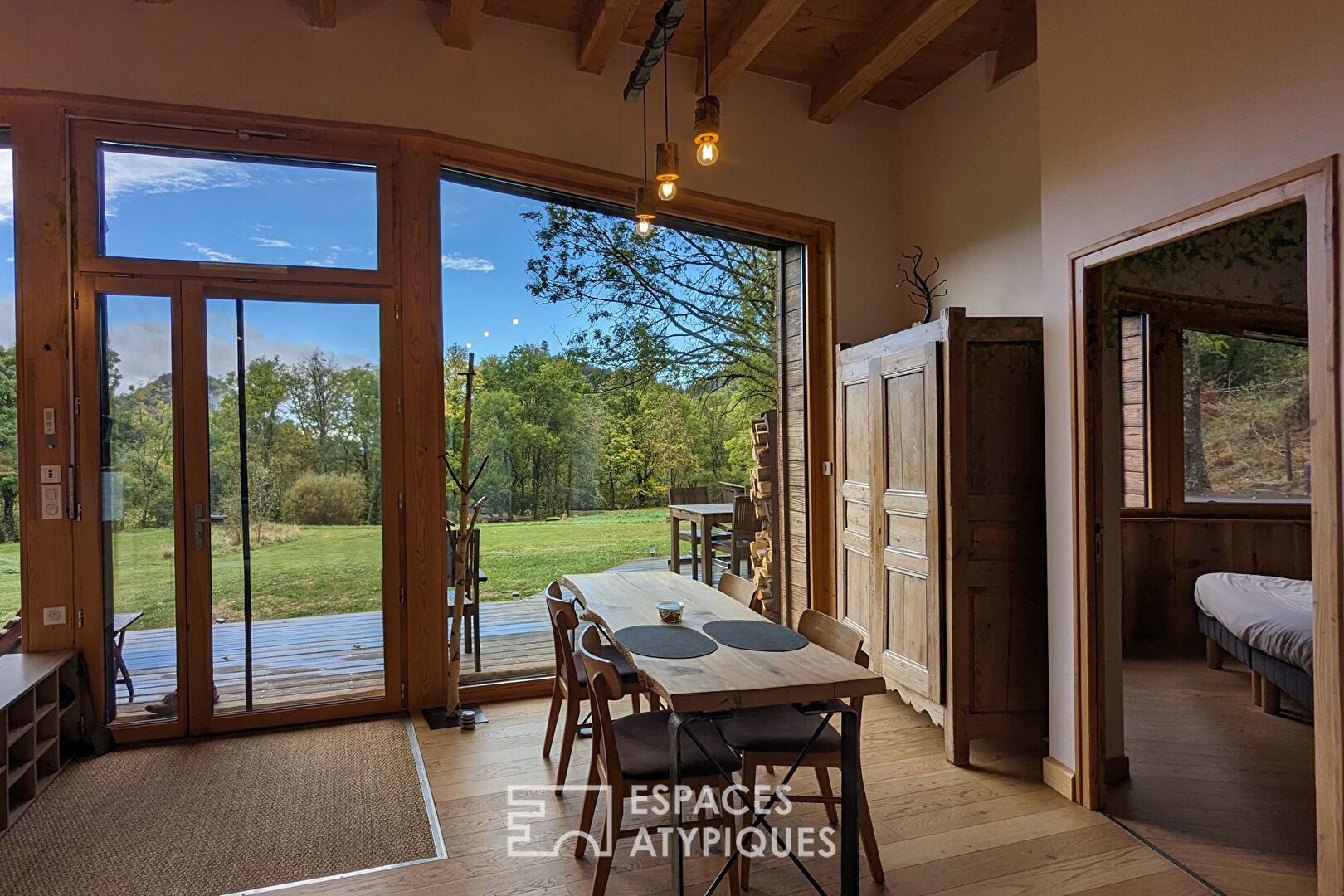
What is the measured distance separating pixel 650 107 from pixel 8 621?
14.0 feet

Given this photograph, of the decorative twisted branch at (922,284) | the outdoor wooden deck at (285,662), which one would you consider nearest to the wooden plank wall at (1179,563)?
the decorative twisted branch at (922,284)

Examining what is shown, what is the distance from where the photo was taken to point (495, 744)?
11.7ft

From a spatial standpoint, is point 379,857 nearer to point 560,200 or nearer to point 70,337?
point 70,337

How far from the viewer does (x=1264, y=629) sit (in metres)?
3.67

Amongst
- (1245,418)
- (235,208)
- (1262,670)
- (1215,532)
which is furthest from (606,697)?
(1215,532)

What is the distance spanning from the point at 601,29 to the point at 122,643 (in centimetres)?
391

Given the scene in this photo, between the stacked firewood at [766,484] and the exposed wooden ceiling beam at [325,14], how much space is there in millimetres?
3334

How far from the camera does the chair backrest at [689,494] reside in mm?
4828

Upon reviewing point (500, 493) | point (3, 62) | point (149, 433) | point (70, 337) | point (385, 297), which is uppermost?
point (3, 62)

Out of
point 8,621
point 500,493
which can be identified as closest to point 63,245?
point 8,621

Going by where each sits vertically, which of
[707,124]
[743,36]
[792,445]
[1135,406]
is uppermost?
[743,36]

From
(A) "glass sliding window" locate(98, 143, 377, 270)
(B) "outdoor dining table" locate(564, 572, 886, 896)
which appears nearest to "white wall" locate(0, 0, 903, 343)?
(A) "glass sliding window" locate(98, 143, 377, 270)

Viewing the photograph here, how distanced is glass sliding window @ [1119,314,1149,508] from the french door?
16.4ft

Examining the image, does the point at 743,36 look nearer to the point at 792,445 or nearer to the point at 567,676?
the point at 792,445
